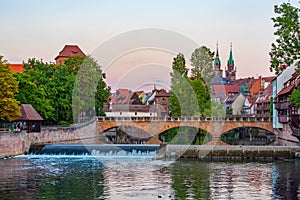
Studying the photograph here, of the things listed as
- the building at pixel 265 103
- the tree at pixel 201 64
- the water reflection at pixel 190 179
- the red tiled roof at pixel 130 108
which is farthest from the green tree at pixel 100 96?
the water reflection at pixel 190 179

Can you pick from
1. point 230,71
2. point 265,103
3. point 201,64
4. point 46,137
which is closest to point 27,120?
point 46,137

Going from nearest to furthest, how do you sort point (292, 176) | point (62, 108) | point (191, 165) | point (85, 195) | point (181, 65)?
point (85, 195), point (292, 176), point (191, 165), point (62, 108), point (181, 65)

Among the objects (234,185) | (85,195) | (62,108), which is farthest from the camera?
(62,108)

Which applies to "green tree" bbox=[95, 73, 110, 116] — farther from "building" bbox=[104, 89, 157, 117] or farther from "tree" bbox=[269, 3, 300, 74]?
"tree" bbox=[269, 3, 300, 74]

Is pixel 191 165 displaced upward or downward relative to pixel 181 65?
downward

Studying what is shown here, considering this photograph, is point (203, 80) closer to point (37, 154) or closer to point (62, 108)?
point (62, 108)

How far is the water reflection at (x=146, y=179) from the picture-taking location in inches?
1051

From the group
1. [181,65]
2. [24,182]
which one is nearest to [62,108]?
[181,65]

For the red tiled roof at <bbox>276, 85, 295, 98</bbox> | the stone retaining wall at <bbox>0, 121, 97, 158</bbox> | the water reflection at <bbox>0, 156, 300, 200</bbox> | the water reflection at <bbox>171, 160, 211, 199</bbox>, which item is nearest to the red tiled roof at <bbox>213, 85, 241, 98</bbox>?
the red tiled roof at <bbox>276, 85, 295, 98</bbox>

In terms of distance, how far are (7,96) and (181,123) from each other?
2615 cm

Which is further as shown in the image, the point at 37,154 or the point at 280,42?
the point at 37,154

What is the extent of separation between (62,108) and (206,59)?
2333 cm

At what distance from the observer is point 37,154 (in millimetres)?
47156

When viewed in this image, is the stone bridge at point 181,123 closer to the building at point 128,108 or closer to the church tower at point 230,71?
the building at point 128,108
